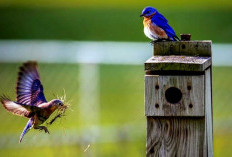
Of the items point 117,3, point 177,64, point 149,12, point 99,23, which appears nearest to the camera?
point 177,64

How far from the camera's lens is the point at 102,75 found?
543 inches

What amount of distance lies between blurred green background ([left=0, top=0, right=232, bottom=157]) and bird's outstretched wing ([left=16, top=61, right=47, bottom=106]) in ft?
1.68

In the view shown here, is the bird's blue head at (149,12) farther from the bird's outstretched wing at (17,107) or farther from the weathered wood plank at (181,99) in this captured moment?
the weathered wood plank at (181,99)

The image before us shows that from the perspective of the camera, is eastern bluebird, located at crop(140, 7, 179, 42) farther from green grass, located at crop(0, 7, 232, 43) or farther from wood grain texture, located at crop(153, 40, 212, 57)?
green grass, located at crop(0, 7, 232, 43)

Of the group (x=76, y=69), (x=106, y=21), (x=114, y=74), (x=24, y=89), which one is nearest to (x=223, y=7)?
(x=106, y=21)

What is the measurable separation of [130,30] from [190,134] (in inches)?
599

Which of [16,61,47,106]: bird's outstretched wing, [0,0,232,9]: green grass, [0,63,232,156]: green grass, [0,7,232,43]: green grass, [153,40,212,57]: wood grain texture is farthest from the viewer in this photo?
[0,0,232,9]: green grass

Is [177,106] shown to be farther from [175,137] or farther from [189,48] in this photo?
[189,48]

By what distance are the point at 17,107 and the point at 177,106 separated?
100 cm

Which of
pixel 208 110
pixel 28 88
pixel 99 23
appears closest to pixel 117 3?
pixel 99 23

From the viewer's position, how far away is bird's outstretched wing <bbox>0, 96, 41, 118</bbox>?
14.2 feet

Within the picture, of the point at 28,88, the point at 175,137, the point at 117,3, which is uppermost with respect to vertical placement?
the point at 117,3

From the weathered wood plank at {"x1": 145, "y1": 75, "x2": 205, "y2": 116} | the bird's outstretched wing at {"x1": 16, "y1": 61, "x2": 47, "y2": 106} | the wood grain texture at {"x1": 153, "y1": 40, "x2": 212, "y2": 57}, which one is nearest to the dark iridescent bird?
the bird's outstretched wing at {"x1": 16, "y1": 61, "x2": 47, "y2": 106}

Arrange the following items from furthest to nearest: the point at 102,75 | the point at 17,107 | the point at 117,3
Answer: the point at 117,3 < the point at 102,75 < the point at 17,107
